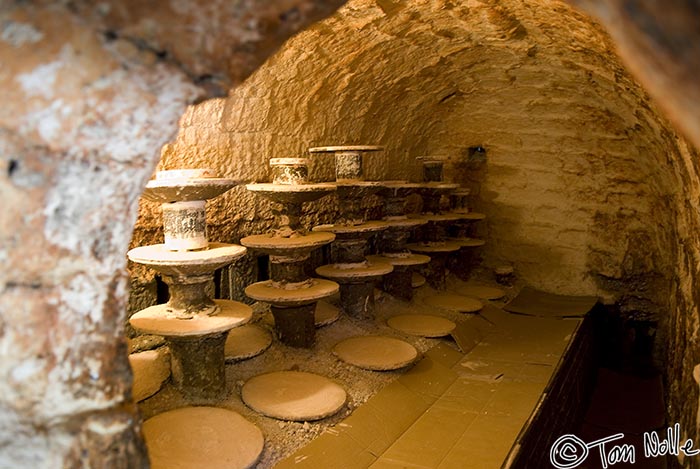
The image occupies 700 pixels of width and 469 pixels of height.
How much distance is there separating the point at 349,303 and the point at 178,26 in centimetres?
349

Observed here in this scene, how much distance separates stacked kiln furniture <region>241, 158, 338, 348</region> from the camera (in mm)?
3602

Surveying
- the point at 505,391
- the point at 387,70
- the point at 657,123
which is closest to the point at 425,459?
the point at 505,391

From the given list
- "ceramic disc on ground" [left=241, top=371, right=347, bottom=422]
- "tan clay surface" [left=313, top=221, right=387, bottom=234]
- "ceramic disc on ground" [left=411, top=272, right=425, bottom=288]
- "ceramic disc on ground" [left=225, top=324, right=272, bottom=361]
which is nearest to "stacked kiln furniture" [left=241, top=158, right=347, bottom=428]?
"ceramic disc on ground" [left=241, top=371, right=347, bottom=422]

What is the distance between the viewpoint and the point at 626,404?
5145 mm

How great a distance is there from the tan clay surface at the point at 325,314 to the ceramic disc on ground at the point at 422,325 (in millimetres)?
482

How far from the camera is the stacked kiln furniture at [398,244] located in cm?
500

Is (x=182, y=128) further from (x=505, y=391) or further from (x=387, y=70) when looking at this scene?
(x=505, y=391)

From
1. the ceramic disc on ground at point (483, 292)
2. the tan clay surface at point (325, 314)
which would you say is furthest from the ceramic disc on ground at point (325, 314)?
the ceramic disc on ground at point (483, 292)

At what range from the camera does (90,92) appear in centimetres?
122

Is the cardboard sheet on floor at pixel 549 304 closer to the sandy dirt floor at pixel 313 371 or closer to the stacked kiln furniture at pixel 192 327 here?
the sandy dirt floor at pixel 313 371

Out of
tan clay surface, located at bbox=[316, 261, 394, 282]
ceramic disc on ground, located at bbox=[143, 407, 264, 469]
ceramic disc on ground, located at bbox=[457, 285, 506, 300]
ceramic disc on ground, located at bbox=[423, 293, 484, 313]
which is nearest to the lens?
ceramic disc on ground, located at bbox=[143, 407, 264, 469]

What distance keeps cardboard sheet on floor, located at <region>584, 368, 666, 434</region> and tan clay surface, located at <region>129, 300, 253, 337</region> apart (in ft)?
11.6

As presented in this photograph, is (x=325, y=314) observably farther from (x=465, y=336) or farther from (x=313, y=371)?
(x=465, y=336)

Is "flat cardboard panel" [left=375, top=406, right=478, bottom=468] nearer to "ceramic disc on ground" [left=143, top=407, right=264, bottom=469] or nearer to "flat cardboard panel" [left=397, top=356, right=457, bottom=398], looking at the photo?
"flat cardboard panel" [left=397, top=356, right=457, bottom=398]
